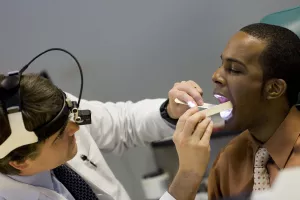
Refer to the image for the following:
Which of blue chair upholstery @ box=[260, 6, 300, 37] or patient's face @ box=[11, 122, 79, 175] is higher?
blue chair upholstery @ box=[260, 6, 300, 37]

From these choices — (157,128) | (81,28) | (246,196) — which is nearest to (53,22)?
(81,28)

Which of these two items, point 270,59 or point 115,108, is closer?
point 270,59

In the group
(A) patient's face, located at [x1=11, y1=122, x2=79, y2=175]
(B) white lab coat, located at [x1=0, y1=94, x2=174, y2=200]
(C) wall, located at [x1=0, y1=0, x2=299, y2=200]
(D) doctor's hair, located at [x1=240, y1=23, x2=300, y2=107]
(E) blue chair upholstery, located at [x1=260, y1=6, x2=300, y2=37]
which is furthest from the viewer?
(C) wall, located at [x1=0, y1=0, x2=299, y2=200]

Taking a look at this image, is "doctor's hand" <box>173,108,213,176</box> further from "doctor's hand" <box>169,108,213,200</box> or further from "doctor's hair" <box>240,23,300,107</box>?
"doctor's hair" <box>240,23,300,107</box>

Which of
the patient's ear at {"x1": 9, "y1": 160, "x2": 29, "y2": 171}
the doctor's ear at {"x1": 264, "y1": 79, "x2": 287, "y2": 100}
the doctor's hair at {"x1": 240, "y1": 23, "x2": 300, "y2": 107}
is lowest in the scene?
the patient's ear at {"x1": 9, "y1": 160, "x2": 29, "y2": 171}

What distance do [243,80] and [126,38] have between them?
3.01 feet

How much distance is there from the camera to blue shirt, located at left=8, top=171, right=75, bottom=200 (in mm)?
1088

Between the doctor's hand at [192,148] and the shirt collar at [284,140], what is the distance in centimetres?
15

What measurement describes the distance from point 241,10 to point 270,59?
86 centimetres

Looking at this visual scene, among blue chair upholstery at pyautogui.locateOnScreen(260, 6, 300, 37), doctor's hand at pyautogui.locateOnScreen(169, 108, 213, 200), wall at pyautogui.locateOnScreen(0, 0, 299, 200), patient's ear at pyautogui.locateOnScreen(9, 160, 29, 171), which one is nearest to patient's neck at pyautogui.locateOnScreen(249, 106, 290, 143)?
doctor's hand at pyautogui.locateOnScreen(169, 108, 213, 200)

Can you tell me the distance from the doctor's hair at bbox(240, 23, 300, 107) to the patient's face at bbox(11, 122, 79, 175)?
51 centimetres

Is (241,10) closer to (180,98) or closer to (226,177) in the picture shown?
(180,98)

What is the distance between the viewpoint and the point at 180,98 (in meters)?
1.12

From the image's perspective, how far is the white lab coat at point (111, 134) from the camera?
1265mm
